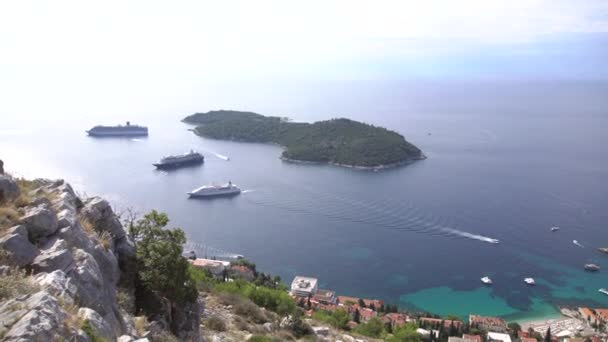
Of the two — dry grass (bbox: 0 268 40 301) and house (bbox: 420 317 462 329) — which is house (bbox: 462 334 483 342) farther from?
dry grass (bbox: 0 268 40 301)

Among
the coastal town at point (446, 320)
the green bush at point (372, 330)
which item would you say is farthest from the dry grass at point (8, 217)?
the coastal town at point (446, 320)

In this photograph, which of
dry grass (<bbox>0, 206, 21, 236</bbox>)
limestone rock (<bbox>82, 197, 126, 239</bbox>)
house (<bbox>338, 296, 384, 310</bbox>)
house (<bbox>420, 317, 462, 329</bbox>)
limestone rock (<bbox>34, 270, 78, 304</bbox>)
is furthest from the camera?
house (<bbox>338, 296, 384, 310</bbox>)

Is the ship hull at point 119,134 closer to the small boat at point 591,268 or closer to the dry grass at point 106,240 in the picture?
the small boat at point 591,268

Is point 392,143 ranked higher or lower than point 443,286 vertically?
higher

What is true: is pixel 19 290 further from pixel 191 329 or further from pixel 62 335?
pixel 191 329

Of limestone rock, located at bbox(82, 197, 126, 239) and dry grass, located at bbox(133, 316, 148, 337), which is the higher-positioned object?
limestone rock, located at bbox(82, 197, 126, 239)

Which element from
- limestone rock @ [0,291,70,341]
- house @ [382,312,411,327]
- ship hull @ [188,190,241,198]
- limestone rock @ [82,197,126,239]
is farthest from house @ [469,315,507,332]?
ship hull @ [188,190,241,198]

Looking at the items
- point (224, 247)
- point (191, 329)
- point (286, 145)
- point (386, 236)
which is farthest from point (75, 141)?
point (191, 329)
